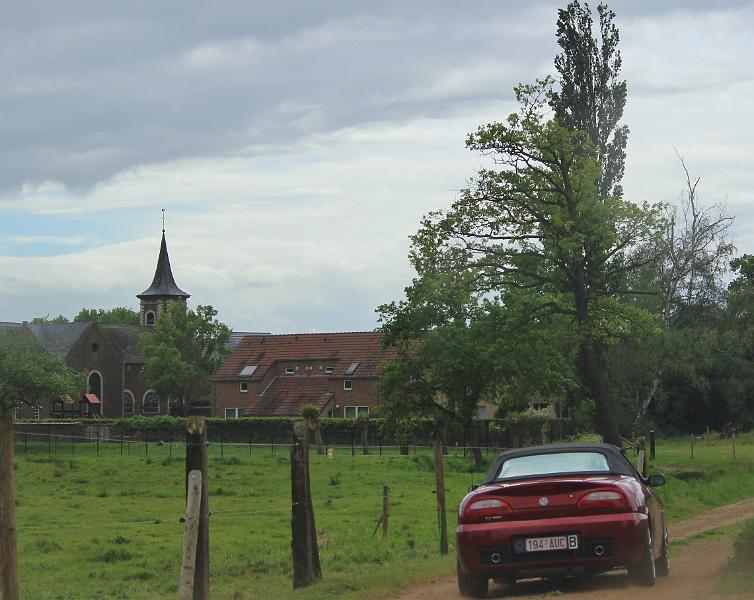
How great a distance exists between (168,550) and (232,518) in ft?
21.5

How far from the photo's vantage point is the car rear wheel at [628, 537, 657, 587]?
38.7ft

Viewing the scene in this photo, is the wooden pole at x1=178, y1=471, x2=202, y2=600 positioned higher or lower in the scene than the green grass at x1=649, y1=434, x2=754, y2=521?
higher

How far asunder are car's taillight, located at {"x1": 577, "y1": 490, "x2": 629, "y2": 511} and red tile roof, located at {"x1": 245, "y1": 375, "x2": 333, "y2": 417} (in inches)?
2776

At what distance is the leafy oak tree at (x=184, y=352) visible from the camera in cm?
10744

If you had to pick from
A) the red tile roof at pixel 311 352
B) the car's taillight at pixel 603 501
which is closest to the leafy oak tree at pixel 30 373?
the red tile roof at pixel 311 352

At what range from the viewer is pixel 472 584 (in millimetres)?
12195

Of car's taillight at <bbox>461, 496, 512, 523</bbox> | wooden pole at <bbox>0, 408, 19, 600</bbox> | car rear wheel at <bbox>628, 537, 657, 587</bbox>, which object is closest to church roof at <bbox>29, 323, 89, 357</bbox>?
car's taillight at <bbox>461, 496, 512, 523</bbox>

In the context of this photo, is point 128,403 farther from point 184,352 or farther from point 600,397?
point 600,397

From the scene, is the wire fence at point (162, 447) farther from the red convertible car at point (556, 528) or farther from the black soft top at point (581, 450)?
the red convertible car at point (556, 528)

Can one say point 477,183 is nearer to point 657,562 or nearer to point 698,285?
point 657,562

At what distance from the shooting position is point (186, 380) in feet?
354

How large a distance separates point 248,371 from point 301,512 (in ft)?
247

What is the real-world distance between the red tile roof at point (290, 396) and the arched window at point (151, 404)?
104 feet

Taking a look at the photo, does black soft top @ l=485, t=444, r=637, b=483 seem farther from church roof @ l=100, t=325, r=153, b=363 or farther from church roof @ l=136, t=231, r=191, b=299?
church roof @ l=136, t=231, r=191, b=299
